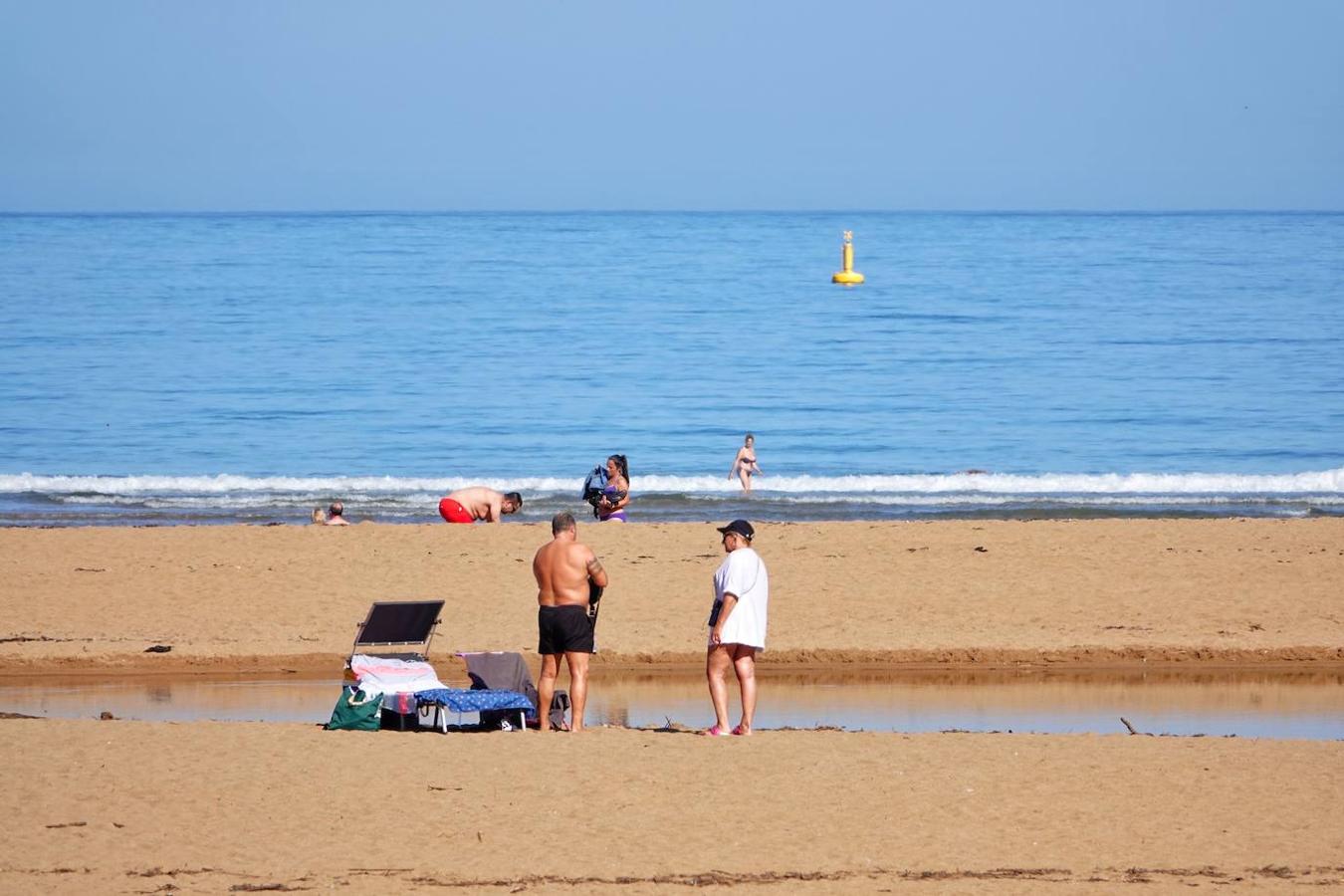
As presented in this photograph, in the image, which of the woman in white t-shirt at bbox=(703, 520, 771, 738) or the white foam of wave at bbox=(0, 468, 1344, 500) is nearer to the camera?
the woman in white t-shirt at bbox=(703, 520, 771, 738)

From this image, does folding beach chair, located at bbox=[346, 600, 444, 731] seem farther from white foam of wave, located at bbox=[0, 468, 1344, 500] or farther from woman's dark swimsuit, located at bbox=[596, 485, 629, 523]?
white foam of wave, located at bbox=[0, 468, 1344, 500]

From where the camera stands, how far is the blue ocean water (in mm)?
24219

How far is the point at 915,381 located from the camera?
37281mm

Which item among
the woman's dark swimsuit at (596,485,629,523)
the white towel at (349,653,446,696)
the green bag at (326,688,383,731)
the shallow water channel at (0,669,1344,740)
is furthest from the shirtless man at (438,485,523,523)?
the green bag at (326,688,383,731)

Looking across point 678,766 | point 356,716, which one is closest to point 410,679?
point 356,716

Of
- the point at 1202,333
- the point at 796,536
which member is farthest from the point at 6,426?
the point at 1202,333

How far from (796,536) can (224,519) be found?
29.3 feet

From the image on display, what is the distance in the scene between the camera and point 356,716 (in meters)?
9.89

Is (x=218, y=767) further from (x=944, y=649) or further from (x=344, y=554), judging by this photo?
(x=344, y=554)

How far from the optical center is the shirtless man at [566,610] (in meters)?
9.69

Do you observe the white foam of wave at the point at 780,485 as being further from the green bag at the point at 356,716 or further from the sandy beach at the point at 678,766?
the green bag at the point at 356,716

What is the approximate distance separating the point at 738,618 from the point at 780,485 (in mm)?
15128

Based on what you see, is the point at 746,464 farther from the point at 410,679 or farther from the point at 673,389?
the point at 410,679

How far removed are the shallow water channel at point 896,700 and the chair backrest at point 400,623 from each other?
67 centimetres
